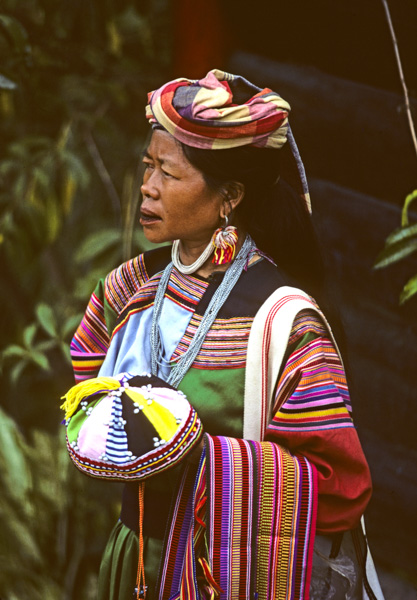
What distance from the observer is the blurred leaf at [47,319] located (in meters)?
2.63

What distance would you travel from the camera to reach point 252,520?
4.64ft

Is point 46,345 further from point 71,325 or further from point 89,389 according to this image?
point 89,389

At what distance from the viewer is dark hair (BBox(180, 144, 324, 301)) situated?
4.72 feet

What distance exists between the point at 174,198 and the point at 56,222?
1.16 meters

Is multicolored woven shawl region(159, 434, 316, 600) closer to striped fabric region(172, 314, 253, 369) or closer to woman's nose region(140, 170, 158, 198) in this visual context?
striped fabric region(172, 314, 253, 369)

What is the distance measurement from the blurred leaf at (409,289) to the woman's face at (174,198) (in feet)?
1.75

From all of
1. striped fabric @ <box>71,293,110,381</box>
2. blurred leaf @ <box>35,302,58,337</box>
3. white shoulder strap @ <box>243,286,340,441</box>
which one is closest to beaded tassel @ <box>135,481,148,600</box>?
white shoulder strap @ <box>243,286,340,441</box>

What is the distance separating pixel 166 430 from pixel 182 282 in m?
0.34

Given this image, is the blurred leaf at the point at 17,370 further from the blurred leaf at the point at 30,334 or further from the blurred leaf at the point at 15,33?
the blurred leaf at the point at 15,33

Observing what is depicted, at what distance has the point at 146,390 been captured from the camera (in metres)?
1.41

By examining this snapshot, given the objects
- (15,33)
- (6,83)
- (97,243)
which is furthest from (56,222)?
(15,33)

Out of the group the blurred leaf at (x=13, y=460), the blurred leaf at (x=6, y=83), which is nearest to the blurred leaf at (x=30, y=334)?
the blurred leaf at (x=13, y=460)

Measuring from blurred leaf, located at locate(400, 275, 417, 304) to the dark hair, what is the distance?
0.30m

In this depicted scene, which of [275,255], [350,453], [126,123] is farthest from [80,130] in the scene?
[350,453]
